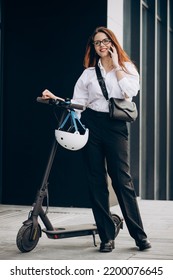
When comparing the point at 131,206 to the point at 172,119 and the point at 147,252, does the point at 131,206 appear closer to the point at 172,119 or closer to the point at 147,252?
the point at 147,252

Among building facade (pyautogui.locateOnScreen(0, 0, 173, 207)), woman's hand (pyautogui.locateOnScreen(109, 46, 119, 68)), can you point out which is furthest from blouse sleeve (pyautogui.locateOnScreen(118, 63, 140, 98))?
building facade (pyautogui.locateOnScreen(0, 0, 173, 207))

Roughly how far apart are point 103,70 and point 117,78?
20cm

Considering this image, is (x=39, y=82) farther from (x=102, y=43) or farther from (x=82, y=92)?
(x=102, y=43)

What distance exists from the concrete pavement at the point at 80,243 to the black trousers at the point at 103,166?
286 millimetres

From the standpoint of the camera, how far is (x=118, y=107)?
20.4 feet

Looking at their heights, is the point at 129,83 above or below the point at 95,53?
below

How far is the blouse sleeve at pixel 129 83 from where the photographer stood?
618 centimetres

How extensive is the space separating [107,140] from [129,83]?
54 centimetres

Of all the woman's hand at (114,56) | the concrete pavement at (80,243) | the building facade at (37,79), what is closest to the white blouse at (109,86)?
the woman's hand at (114,56)

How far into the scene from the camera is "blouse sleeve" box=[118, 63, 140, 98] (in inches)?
243

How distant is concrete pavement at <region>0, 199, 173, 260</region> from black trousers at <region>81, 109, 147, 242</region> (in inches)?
11.3

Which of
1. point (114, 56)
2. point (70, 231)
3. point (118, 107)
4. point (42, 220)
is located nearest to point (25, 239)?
point (42, 220)

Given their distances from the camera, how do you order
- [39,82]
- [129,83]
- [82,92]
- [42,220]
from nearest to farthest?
[129,83] → [42,220] → [82,92] → [39,82]

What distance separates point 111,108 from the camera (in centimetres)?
619
